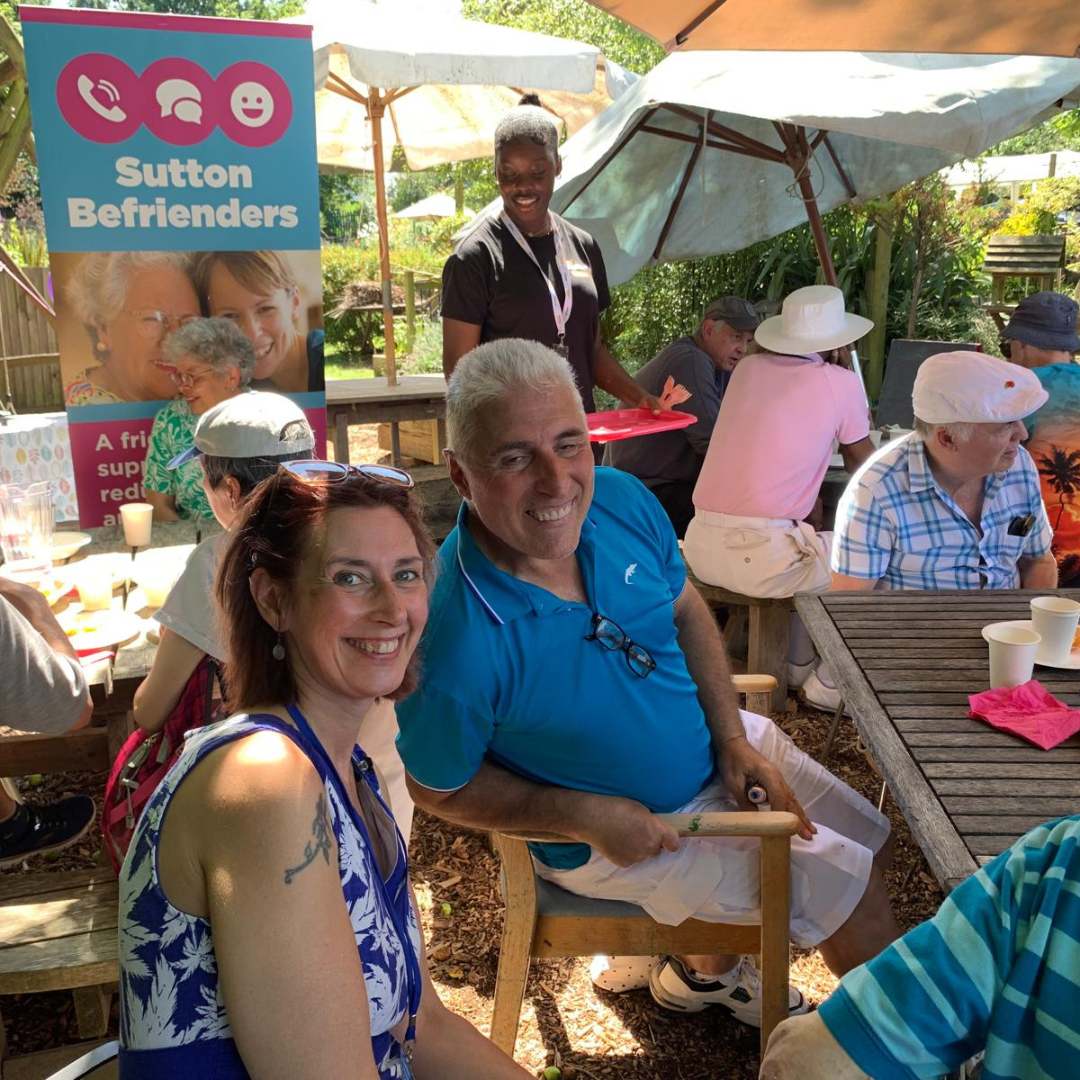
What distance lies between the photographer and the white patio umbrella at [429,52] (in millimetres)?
5773

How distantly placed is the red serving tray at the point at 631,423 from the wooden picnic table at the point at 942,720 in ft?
4.44

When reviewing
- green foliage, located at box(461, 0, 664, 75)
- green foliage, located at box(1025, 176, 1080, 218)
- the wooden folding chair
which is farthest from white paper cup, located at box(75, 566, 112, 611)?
green foliage, located at box(1025, 176, 1080, 218)

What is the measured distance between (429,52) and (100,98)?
7.47 feet

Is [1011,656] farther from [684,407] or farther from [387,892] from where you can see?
[684,407]

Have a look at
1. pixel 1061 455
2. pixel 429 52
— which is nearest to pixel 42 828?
pixel 1061 455

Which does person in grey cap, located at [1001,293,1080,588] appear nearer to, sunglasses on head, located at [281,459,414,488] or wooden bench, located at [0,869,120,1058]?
sunglasses on head, located at [281,459,414,488]

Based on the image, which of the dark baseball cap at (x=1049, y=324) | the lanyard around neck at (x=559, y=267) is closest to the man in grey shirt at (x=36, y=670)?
the lanyard around neck at (x=559, y=267)

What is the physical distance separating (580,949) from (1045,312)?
3.26 metres

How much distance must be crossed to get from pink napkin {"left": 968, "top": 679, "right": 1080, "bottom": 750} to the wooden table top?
491 cm

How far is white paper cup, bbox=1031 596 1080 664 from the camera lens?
234cm

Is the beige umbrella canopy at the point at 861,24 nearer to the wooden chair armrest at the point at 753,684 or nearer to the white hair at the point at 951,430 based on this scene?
the white hair at the point at 951,430

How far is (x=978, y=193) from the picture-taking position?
11305 millimetres

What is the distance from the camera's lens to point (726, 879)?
214 centimetres

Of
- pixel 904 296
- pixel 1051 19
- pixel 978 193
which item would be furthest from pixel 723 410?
pixel 978 193
